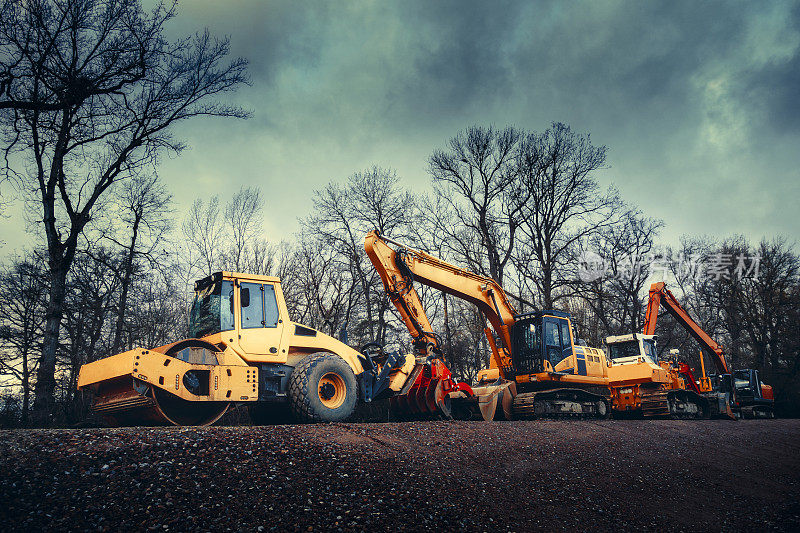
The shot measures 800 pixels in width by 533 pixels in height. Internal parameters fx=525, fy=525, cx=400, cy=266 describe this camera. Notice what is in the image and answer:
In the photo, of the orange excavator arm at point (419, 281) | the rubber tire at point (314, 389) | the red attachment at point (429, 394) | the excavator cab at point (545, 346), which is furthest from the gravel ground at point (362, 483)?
the excavator cab at point (545, 346)

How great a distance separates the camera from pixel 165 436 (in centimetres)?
570

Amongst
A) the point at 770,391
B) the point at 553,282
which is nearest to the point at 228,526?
the point at 553,282

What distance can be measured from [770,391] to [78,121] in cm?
3043

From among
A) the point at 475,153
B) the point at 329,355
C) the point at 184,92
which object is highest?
the point at 475,153

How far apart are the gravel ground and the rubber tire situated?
4.22 feet

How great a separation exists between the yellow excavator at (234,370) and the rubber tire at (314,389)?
0.06 ft

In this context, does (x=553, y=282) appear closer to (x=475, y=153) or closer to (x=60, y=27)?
(x=475, y=153)

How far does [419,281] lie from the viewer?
13.6 m

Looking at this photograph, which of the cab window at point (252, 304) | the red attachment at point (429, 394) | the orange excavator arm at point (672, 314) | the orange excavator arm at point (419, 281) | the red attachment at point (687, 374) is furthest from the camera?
the orange excavator arm at point (672, 314)

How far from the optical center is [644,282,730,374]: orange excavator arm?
20.8m

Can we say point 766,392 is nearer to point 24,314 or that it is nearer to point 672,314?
point 672,314

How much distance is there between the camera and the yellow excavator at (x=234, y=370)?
7855 millimetres

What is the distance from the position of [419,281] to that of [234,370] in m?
6.11

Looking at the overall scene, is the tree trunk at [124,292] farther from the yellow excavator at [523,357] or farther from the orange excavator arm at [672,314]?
the orange excavator arm at [672,314]
